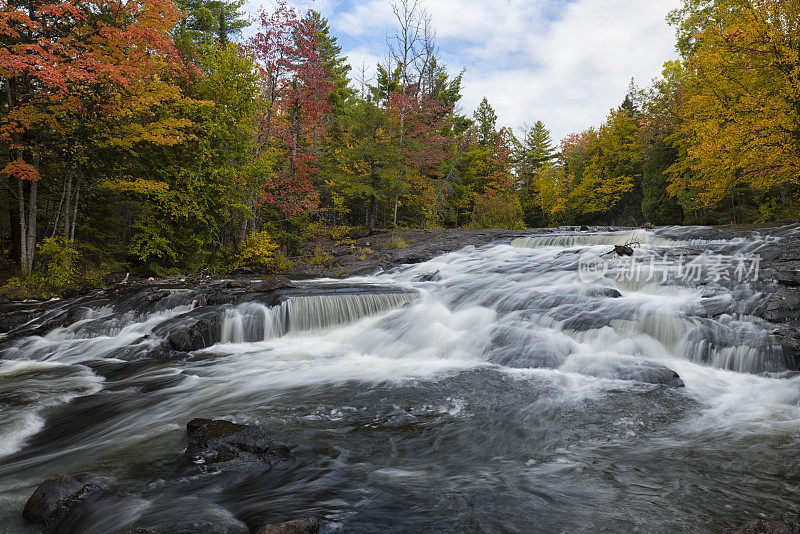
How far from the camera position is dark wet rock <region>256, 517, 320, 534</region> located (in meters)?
1.98

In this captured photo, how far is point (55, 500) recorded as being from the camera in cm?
241

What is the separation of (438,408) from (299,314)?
462cm

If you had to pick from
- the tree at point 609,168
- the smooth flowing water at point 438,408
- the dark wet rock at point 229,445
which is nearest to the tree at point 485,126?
the tree at point 609,168

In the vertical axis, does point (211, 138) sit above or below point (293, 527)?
above

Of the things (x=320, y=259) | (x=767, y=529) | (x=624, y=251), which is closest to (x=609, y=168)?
(x=624, y=251)

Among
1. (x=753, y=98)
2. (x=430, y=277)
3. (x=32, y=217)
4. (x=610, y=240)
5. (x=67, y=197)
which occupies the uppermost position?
(x=753, y=98)

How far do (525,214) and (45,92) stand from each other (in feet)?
113

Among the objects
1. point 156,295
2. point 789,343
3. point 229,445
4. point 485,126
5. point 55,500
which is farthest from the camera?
point 485,126

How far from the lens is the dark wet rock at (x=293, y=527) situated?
6.48ft

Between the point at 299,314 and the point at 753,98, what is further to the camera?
the point at 753,98

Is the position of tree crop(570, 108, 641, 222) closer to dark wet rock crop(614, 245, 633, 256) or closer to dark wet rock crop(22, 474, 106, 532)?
dark wet rock crop(614, 245, 633, 256)

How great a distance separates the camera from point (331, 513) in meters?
2.37

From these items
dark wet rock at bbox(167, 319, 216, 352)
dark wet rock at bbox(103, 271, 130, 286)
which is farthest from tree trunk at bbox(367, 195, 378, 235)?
dark wet rock at bbox(167, 319, 216, 352)

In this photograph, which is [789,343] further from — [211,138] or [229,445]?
[211,138]
